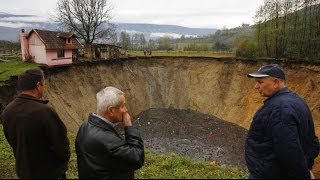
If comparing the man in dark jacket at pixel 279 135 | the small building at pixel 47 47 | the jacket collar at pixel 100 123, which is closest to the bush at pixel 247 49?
the small building at pixel 47 47

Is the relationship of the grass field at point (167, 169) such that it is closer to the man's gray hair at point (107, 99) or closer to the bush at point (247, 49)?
the man's gray hair at point (107, 99)

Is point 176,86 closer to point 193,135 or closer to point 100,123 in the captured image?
point 193,135

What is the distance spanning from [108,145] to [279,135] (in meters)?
2.24

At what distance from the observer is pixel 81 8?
48.9 meters

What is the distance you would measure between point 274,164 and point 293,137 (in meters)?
0.49

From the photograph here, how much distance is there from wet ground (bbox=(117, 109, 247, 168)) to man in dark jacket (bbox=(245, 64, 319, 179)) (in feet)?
46.3

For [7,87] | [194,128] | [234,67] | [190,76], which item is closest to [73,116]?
[7,87]

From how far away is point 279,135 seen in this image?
14.9ft

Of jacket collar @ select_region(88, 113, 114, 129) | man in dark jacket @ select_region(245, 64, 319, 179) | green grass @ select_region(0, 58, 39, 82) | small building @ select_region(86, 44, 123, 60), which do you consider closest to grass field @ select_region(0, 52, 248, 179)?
man in dark jacket @ select_region(245, 64, 319, 179)

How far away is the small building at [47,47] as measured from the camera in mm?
29938

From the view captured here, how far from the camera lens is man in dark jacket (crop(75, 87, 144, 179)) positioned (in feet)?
14.1

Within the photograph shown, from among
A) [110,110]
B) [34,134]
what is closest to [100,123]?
[110,110]

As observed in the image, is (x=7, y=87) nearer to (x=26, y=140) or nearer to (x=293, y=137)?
(x=26, y=140)

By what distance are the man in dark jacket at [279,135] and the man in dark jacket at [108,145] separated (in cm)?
171
